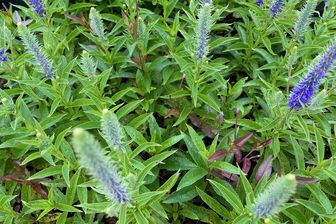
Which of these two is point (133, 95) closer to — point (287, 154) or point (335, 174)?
point (287, 154)

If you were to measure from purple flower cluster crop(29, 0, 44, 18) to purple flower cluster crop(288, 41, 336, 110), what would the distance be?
319cm

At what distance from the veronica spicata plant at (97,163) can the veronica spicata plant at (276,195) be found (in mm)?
983

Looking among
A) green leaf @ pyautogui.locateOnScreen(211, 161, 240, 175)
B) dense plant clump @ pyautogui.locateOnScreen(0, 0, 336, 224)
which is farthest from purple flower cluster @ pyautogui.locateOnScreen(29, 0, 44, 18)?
green leaf @ pyautogui.locateOnScreen(211, 161, 240, 175)

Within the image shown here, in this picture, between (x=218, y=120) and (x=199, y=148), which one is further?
(x=218, y=120)

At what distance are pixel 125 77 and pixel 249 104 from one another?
72.4 inches

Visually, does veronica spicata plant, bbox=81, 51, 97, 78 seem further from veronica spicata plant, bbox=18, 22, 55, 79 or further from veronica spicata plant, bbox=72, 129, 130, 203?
veronica spicata plant, bbox=72, 129, 130, 203

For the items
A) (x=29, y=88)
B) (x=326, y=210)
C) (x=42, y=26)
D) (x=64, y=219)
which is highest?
(x=42, y=26)

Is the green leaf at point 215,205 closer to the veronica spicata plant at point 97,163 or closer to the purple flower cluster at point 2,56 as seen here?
the veronica spicata plant at point 97,163

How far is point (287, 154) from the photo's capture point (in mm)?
4891

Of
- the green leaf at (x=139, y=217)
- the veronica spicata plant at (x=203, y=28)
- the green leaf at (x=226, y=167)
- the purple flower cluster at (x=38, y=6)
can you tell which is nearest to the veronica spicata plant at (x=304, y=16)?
the veronica spicata plant at (x=203, y=28)

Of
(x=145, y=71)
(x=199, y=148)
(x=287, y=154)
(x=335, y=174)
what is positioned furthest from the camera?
(x=145, y=71)

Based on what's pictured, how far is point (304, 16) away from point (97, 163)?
123 inches

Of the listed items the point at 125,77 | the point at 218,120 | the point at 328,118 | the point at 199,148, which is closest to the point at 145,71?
the point at 125,77

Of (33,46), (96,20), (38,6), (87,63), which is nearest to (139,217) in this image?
(87,63)
